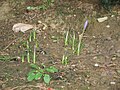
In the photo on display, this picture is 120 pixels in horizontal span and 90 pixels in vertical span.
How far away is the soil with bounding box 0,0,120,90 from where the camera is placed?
8.77ft

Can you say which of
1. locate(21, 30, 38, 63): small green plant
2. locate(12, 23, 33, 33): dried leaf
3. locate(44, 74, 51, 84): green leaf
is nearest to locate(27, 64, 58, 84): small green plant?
locate(44, 74, 51, 84): green leaf

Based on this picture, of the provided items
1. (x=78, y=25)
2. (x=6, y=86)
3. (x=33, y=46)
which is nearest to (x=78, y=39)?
(x=78, y=25)

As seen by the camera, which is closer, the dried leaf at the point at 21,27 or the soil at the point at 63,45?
the soil at the point at 63,45

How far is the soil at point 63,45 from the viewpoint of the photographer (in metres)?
2.67

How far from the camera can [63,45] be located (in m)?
3.22

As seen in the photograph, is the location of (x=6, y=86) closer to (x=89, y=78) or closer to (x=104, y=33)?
(x=89, y=78)

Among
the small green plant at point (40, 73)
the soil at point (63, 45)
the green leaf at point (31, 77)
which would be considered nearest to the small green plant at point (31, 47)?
the soil at point (63, 45)

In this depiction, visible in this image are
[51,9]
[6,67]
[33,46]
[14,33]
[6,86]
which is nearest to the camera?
[6,86]

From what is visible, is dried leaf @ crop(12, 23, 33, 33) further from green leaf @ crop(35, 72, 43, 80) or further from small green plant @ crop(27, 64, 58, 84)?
green leaf @ crop(35, 72, 43, 80)

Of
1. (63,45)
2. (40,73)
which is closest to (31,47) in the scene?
(63,45)

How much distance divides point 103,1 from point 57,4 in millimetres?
569

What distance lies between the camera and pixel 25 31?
3.48 metres

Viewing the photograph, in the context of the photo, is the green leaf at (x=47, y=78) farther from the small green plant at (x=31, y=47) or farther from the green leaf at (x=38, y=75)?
the small green plant at (x=31, y=47)

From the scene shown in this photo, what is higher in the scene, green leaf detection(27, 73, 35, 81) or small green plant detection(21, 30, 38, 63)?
small green plant detection(21, 30, 38, 63)
